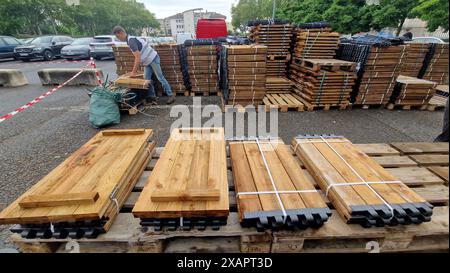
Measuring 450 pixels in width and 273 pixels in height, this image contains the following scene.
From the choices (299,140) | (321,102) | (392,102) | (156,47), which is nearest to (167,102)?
(156,47)

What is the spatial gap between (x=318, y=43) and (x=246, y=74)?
8.89 feet

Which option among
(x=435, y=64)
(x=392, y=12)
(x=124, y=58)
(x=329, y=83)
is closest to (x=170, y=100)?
(x=124, y=58)

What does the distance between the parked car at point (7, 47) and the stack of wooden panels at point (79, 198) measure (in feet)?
61.5

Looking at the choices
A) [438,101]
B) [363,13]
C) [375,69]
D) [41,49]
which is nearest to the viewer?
[375,69]

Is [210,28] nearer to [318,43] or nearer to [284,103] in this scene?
[318,43]

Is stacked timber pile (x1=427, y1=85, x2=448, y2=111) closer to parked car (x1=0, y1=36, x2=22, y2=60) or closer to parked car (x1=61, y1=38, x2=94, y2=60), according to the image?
parked car (x1=61, y1=38, x2=94, y2=60)

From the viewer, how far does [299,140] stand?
2.89 m

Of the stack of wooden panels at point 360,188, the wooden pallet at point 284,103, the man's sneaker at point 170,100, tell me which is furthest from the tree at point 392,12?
the stack of wooden panels at point 360,188

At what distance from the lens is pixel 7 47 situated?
14781 mm

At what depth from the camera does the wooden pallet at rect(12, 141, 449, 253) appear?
1.70m
